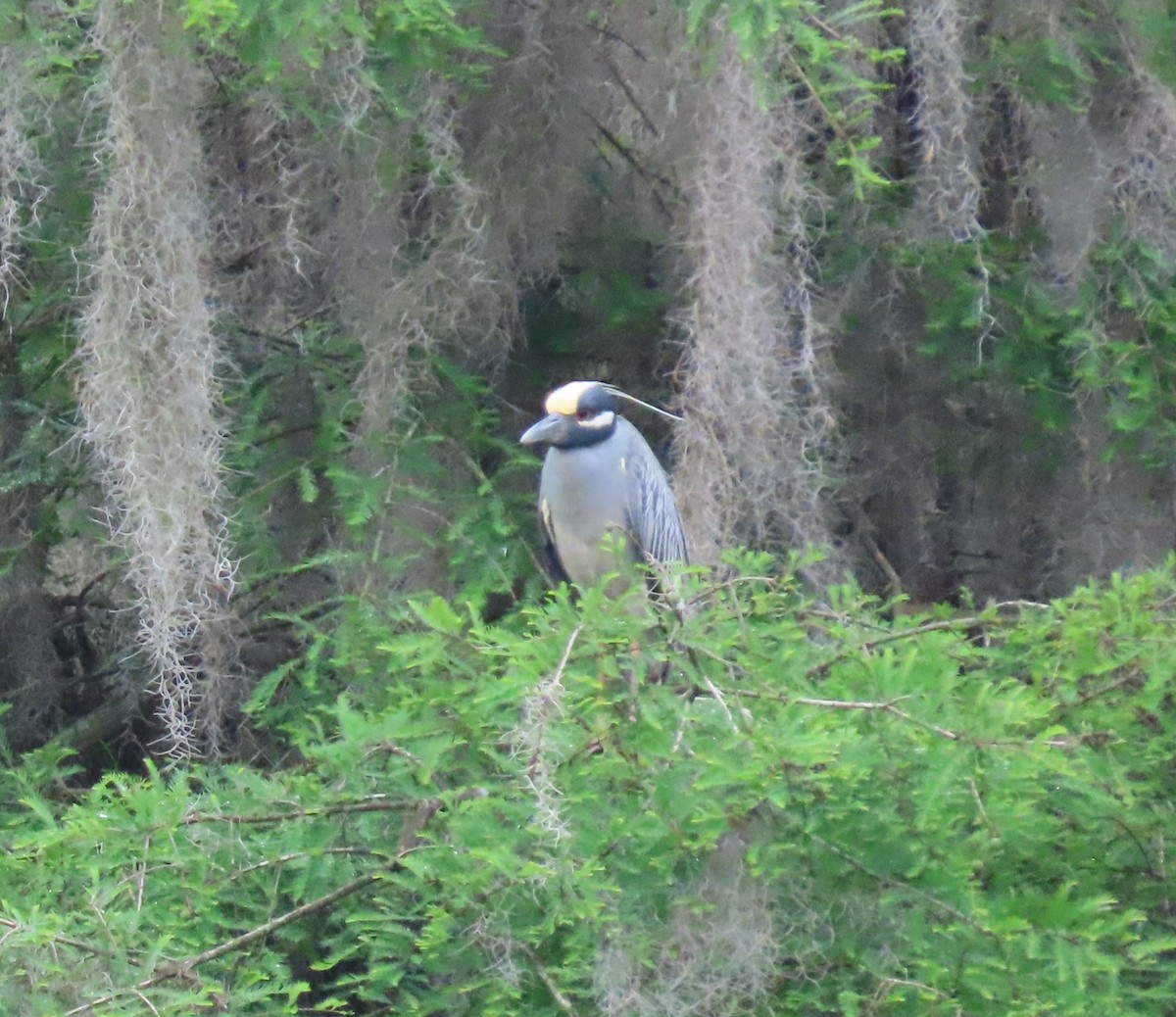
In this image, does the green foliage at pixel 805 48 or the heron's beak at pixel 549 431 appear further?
the heron's beak at pixel 549 431

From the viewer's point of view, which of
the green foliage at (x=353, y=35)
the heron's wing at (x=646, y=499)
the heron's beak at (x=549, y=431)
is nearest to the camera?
the green foliage at (x=353, y=35)

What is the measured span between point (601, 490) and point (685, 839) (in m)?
1.68

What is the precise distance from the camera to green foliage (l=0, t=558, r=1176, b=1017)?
7.13 ft

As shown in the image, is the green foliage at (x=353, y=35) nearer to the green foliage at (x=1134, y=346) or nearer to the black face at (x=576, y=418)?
the black face at (x=576, y=418)

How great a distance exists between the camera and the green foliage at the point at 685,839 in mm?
2174

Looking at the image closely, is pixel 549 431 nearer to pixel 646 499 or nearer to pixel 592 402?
pixel 592 402

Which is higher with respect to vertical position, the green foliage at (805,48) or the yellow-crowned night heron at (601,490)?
the green foliage at (805,48)

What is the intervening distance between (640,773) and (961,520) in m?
2.17

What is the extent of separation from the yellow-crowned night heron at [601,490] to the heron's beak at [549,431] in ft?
0.29

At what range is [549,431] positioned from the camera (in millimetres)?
3529


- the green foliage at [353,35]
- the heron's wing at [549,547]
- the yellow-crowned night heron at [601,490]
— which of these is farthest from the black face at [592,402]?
the green foliage at [353,35]

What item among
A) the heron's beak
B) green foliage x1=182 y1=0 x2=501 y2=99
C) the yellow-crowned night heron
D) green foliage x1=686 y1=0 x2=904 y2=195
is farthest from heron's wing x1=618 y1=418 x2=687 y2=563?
green foliage x1=182 y1=0 x2=501 y2=99

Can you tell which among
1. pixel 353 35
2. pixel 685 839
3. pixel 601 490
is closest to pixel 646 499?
pixel 601 490

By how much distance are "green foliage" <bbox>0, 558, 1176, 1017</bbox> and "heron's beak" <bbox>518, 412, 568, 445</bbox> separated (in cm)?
88
